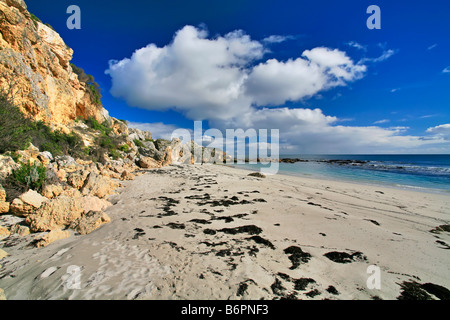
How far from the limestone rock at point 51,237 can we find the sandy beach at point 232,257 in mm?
140

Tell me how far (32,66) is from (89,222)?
14.3 m

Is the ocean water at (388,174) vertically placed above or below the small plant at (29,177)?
below

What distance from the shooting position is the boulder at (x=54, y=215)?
4.11 metres

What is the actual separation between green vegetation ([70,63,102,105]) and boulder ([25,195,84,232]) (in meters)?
24.3

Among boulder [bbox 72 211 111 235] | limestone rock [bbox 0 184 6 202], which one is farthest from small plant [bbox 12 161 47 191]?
boulder [bbox 72 211 111 235]

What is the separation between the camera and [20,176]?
5148 mm

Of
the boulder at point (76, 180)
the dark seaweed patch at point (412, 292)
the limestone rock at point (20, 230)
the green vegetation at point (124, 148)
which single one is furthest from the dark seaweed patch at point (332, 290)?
the green vegetation at point (124, 148)

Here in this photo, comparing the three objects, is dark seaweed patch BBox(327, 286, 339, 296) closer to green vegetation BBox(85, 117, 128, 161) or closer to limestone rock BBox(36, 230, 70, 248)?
limestone rock BBox(36, 230, 70, 248)

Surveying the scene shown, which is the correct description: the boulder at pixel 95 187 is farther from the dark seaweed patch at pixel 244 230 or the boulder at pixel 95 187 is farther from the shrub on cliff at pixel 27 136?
the dark seaweed patch at pixel 244 230

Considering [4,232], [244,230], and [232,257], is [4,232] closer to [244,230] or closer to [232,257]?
[232,257]

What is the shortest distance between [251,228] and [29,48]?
1774cm

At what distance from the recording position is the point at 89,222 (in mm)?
4402

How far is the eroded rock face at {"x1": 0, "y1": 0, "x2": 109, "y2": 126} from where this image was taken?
9094mm
